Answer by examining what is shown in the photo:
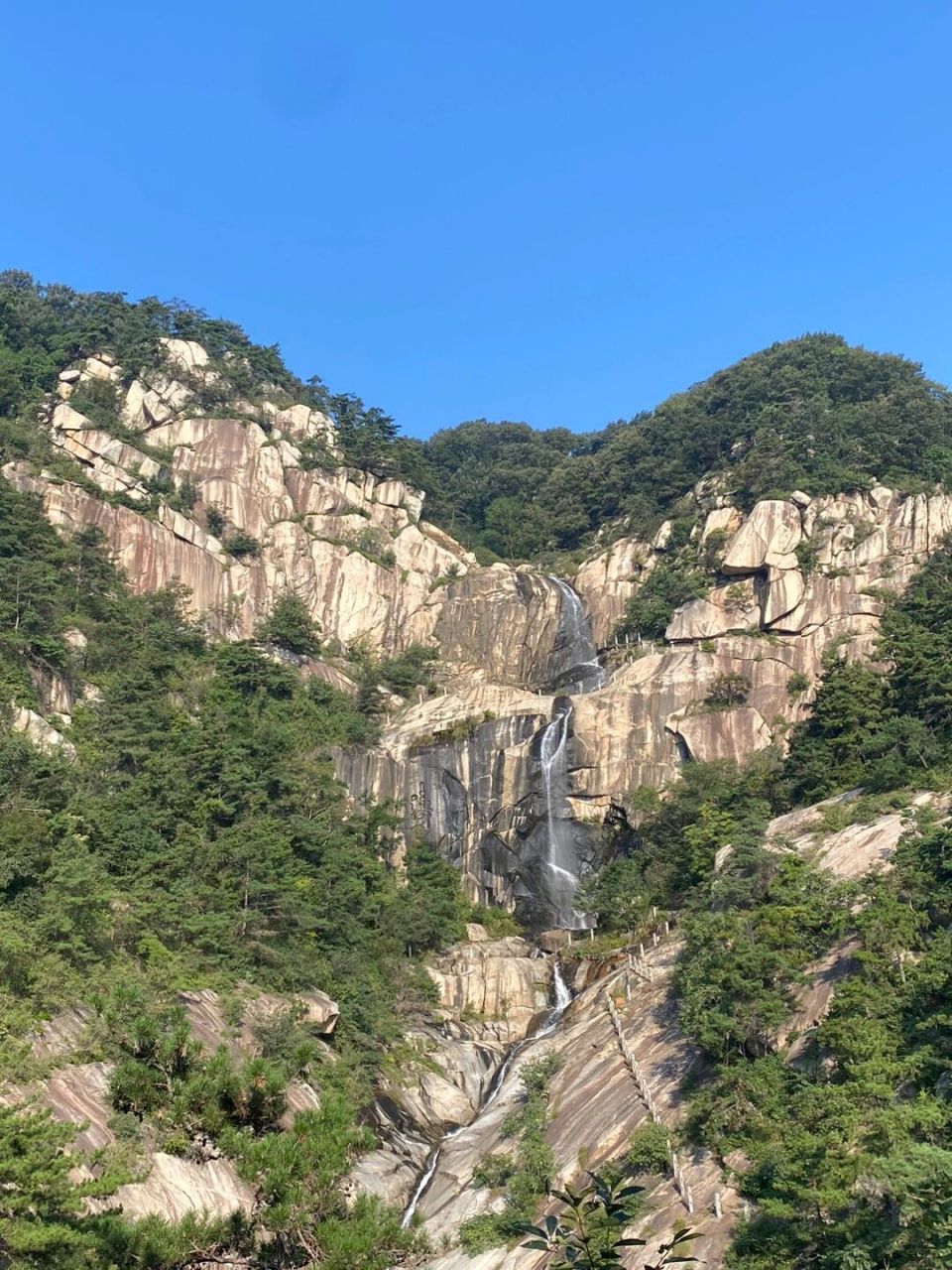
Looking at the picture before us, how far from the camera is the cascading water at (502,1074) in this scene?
2154 centimetres

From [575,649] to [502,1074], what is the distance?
24810mm

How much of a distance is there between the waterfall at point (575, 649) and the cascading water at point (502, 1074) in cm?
1660

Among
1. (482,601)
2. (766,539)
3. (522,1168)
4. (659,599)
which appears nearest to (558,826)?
(659,599)

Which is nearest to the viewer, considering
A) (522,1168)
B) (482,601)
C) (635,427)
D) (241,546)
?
(522,1168)

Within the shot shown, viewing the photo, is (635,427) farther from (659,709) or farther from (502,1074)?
(502,1074)

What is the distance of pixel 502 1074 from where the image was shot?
90.5 feet

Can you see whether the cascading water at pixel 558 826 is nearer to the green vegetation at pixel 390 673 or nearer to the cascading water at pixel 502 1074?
the cascading water at pixel 502 1074

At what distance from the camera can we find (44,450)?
157 ft

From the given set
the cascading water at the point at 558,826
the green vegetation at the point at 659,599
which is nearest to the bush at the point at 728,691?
the green vegetation at the point at 659,599

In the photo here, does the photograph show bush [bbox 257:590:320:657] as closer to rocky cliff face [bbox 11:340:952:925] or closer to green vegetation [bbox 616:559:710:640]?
rocky cliff face [bbox 11:340:952:925]

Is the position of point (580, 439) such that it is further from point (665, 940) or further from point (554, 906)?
point (665, 940)

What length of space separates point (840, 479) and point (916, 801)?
23.9 metres

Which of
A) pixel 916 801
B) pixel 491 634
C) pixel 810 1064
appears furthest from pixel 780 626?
pixel 810 1064

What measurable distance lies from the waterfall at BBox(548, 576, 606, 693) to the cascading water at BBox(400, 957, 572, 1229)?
1660cm
